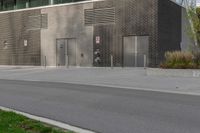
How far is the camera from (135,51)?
33.6 meters

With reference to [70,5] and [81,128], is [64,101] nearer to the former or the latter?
[81,128]

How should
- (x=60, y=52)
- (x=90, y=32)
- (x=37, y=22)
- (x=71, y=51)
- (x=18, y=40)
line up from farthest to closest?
(x=18, y=40) → (x=37, y=22) → (x=60, y=52) → (x=71, y=51) → (x=90, y=32)

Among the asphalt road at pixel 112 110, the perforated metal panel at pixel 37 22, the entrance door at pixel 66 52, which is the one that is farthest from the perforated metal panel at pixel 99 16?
the asphalt road at pixel 112 110

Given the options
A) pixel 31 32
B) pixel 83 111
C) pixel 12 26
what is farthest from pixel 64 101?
pixel 12 26

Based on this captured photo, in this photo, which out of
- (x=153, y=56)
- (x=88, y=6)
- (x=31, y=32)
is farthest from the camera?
(x=31, y=32)

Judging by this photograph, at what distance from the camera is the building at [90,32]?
33.2m

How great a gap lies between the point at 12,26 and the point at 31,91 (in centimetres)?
2665

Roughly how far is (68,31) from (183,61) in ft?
50.6

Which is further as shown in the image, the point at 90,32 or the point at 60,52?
the point at 60,52

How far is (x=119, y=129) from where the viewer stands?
372 inches

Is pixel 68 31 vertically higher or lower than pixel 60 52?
higher

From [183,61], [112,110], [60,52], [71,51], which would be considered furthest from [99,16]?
A: [112,110]

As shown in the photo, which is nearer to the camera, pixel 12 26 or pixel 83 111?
pixel 83 111

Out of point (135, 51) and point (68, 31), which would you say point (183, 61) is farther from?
point (68, 31)
